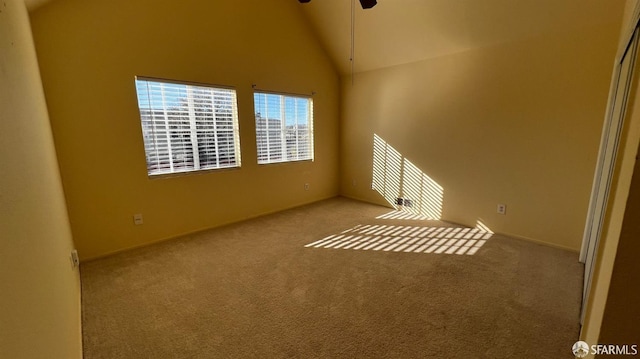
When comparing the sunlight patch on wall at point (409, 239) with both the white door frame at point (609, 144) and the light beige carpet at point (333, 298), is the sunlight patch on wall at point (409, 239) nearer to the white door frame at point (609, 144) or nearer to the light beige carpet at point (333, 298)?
the light beige carpet at point (333, 298)

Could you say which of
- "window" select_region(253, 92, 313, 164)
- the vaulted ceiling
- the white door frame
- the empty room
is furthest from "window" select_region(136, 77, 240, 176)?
the white door frame

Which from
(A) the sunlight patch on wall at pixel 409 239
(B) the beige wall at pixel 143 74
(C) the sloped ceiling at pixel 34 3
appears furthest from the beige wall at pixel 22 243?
(A) the sunlight patch on wall at pixel 409 239

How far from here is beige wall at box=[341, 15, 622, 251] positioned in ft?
8.29

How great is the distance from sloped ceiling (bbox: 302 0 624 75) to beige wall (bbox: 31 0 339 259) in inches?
22.4

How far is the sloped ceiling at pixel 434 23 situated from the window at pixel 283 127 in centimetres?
115

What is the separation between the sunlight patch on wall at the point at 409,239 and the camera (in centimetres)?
288

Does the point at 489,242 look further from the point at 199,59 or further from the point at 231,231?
the point at 199,59

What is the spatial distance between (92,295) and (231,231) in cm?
150

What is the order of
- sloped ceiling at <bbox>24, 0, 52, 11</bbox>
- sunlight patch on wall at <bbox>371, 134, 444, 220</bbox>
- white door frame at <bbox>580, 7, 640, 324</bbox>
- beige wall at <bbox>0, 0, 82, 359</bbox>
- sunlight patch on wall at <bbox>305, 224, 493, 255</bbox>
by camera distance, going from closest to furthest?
beige wall at <bbox>0, 0, 82, 359</bbox> < white door frame at <bbox>580, 7, 640, 324</bbox> < sloped ceiling at <bbox>24, 0, 52, 11</bbox> < sunlight patch on wall at <bbox>305, 224, 493, 255</bbox> < sunlight patch on wall at <bbox>371, 134, 444, 220</bbox>

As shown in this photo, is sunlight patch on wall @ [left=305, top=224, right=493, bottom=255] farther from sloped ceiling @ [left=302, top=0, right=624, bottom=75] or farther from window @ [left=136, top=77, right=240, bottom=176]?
sloped ceiling @ [left=302, top=0, right=624, bottom=75]

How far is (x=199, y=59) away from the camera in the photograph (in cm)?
314

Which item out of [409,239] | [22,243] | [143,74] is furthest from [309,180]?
[22,243]

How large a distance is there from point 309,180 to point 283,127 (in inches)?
41.1

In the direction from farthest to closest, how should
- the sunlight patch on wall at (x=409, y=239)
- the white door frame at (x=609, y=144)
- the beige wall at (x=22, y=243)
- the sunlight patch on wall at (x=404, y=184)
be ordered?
the sunlight patch on wall at (x=404, y=184)
the sunlight patch on wall at (x=409, y=239)
the white door frame at (x=609, y=144)
the beige wall at (x=22, y=243)
